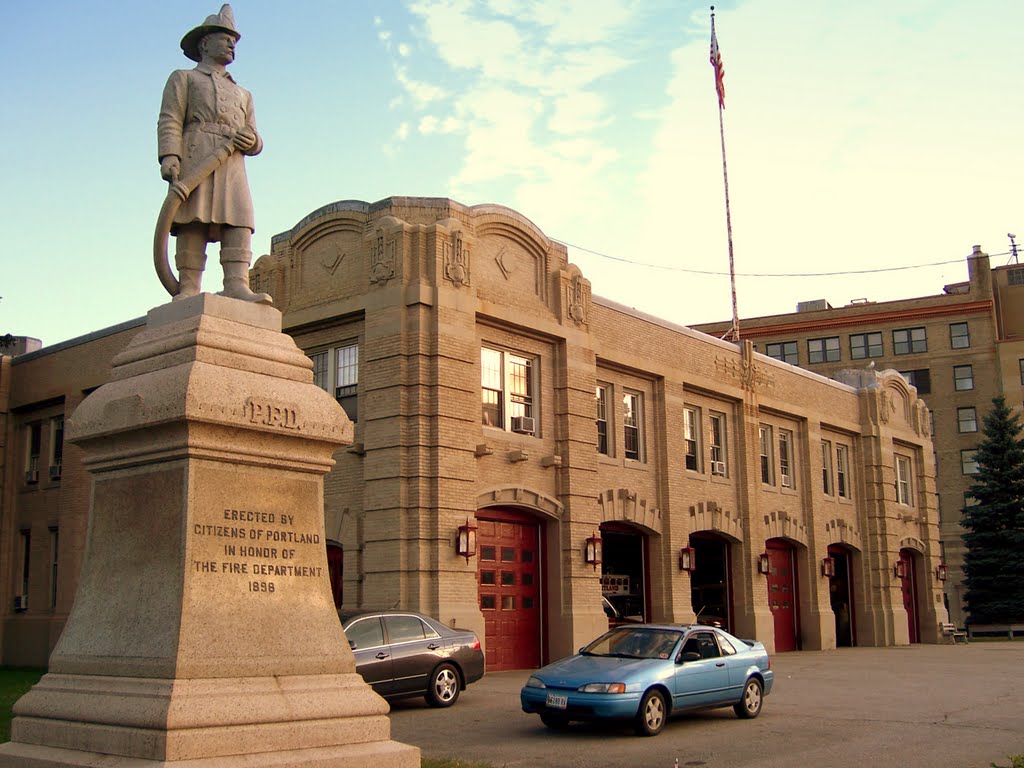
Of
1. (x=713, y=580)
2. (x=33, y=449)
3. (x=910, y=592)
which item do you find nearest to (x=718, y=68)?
(x=713, y=580)

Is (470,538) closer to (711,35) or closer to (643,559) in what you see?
(643,559)

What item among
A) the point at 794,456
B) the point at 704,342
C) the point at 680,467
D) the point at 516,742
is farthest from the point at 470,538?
the point at 794,456

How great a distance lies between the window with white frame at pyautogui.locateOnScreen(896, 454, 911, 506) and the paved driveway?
19.6 m

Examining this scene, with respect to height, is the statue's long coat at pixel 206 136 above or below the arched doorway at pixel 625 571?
above

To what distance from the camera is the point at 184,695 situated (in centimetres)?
697

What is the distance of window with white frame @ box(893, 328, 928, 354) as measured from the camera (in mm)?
72062

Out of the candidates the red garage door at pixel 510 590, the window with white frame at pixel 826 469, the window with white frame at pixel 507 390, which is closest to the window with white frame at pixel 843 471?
the window with white frame at pixel 826 469

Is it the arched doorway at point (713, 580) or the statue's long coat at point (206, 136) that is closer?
the statue's long coat at point (206, 136)

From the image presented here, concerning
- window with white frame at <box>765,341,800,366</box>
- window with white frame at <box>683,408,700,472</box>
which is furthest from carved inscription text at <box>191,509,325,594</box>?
window with white frame at <box>765,341,800,366</box>

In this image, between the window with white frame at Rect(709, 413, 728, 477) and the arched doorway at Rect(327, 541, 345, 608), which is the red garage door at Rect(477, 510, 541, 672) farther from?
the window with white frame at Rect(709, 413, 728, 477)

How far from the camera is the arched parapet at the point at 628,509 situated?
26.1m

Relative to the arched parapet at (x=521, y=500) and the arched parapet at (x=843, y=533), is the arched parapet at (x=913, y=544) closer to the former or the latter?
the arched parapet at (x=843, y=533)

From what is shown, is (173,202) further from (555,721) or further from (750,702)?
(750,702)

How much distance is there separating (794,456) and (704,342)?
6686mm
